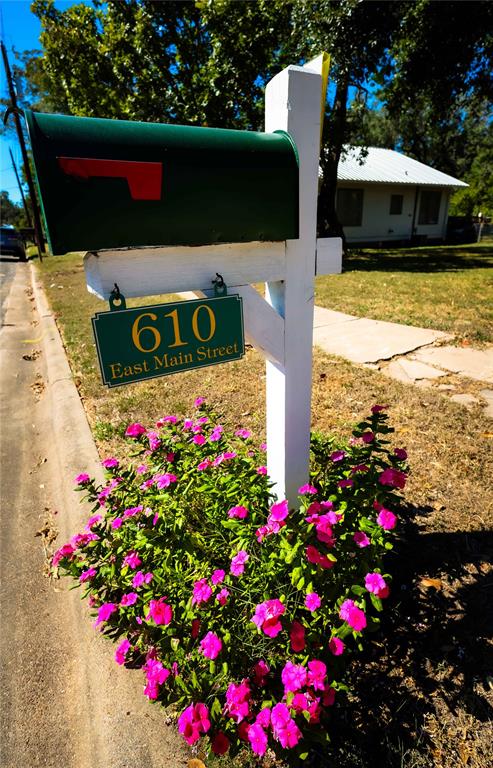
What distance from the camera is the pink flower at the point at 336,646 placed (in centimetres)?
132

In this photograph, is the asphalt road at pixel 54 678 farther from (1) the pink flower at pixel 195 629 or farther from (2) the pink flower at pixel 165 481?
(2) the pink flower at pixel 165 481

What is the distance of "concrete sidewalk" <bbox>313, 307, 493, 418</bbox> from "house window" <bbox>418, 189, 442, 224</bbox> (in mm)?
19873

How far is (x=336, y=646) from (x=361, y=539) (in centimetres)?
33

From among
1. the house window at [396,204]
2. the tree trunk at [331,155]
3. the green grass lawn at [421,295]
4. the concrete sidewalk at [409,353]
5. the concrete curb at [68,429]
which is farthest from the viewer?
the house window at [396,204]

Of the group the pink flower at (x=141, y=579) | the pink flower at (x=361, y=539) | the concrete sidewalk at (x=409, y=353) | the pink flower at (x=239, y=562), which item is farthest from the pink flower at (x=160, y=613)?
the concrete sidewalk at (x=409, y=353)

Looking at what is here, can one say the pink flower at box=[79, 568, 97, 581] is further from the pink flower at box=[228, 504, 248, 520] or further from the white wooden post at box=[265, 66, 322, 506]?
the white wooden post at box=[265, 66, 322, 506]

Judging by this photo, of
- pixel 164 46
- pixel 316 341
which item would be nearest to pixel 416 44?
pixel 164 46

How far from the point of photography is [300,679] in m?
1.27

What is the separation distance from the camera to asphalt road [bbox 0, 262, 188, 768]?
149 cm

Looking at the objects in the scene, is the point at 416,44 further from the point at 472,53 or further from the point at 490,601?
the point at 490,601

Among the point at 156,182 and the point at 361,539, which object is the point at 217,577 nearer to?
the point at 361,539

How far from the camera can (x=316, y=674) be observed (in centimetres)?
129

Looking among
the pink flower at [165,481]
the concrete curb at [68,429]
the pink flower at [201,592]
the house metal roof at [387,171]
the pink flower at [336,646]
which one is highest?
the house metal roof at [387,171]

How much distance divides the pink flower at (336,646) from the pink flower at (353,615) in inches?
3.6
